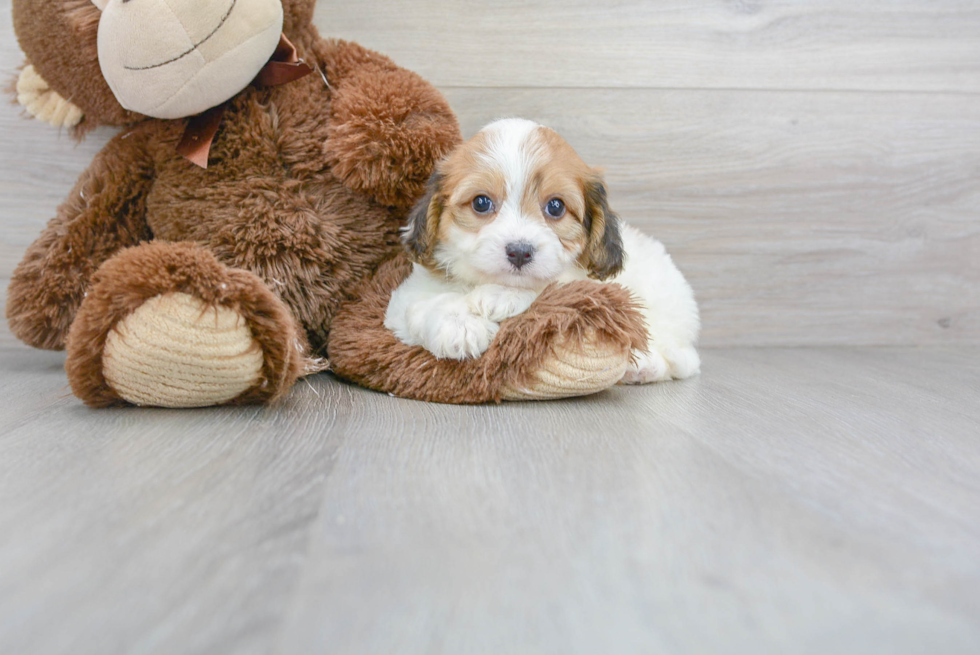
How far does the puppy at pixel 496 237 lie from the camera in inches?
54.2

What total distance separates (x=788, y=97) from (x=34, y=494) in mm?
2045

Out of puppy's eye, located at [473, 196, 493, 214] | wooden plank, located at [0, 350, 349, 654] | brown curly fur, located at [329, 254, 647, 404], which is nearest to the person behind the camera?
wooden plank, located at [0, 350, 349, 654]

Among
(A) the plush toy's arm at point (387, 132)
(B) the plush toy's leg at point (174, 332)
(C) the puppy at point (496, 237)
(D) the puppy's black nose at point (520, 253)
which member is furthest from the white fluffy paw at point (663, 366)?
(B) the plush toy's leg at point (174, 332)

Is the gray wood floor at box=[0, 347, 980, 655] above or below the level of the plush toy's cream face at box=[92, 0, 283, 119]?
below

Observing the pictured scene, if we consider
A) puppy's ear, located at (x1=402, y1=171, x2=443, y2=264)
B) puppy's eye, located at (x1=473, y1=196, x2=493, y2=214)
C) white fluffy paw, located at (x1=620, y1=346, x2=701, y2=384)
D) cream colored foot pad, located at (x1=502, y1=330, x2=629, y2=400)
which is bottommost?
white fluffy paw, located at (x1=620, y1=346, x2=701, y2=384)

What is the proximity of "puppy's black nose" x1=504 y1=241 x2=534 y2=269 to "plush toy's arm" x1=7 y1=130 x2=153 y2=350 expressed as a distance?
2.86 ft

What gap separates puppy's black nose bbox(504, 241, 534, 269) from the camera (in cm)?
136

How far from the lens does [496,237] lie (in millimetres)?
1370

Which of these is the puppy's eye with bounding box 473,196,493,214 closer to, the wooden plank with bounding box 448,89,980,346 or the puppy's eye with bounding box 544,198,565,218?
the puppy's eye with bounding box 544,198,565,218

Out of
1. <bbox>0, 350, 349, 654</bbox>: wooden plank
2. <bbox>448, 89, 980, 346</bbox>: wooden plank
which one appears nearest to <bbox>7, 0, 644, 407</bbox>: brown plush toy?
<bbox>0, 350, 349, 654</bbox>: wooden plank

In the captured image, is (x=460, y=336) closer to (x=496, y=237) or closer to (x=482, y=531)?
(x=496, y=237)

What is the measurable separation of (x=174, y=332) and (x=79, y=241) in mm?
615

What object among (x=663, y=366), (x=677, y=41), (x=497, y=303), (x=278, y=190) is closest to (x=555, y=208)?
(x=497, y=303)

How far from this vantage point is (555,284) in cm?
141
